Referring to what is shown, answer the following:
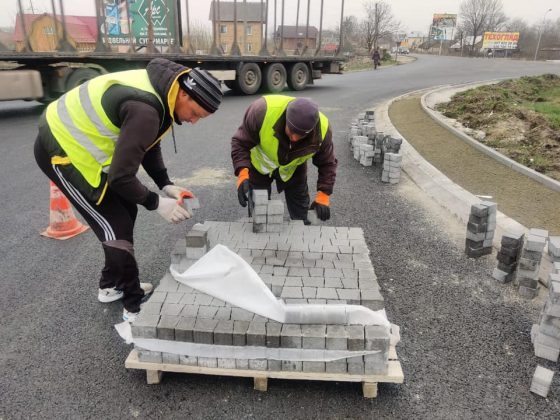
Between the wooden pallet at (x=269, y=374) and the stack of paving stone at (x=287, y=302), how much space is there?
0.03 metres

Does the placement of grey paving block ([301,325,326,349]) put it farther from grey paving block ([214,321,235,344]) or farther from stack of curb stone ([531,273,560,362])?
stack of curb stone ([531,273,560,362])

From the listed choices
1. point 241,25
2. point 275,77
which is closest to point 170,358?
point 241,25

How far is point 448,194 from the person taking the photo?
19.4 ft

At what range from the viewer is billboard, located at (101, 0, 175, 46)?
1161 cm

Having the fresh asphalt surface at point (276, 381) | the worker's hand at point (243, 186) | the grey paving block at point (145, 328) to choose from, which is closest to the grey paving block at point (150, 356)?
the grey paving block at point (145, 328)

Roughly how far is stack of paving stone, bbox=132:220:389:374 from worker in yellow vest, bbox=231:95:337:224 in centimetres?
70

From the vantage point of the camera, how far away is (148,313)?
2.71 m

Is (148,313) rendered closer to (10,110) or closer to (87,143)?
(87,143)

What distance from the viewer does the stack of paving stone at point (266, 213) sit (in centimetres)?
369

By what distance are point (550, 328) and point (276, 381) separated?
6.11ft

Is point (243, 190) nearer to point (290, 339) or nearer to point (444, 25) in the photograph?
point (290, 339)

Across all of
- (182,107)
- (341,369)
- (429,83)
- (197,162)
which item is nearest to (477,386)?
(341,369)

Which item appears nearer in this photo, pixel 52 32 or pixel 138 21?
pixel 52 32

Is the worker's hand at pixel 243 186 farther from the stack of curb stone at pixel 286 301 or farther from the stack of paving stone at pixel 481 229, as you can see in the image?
the stack of paving stone at pixel 481 229
